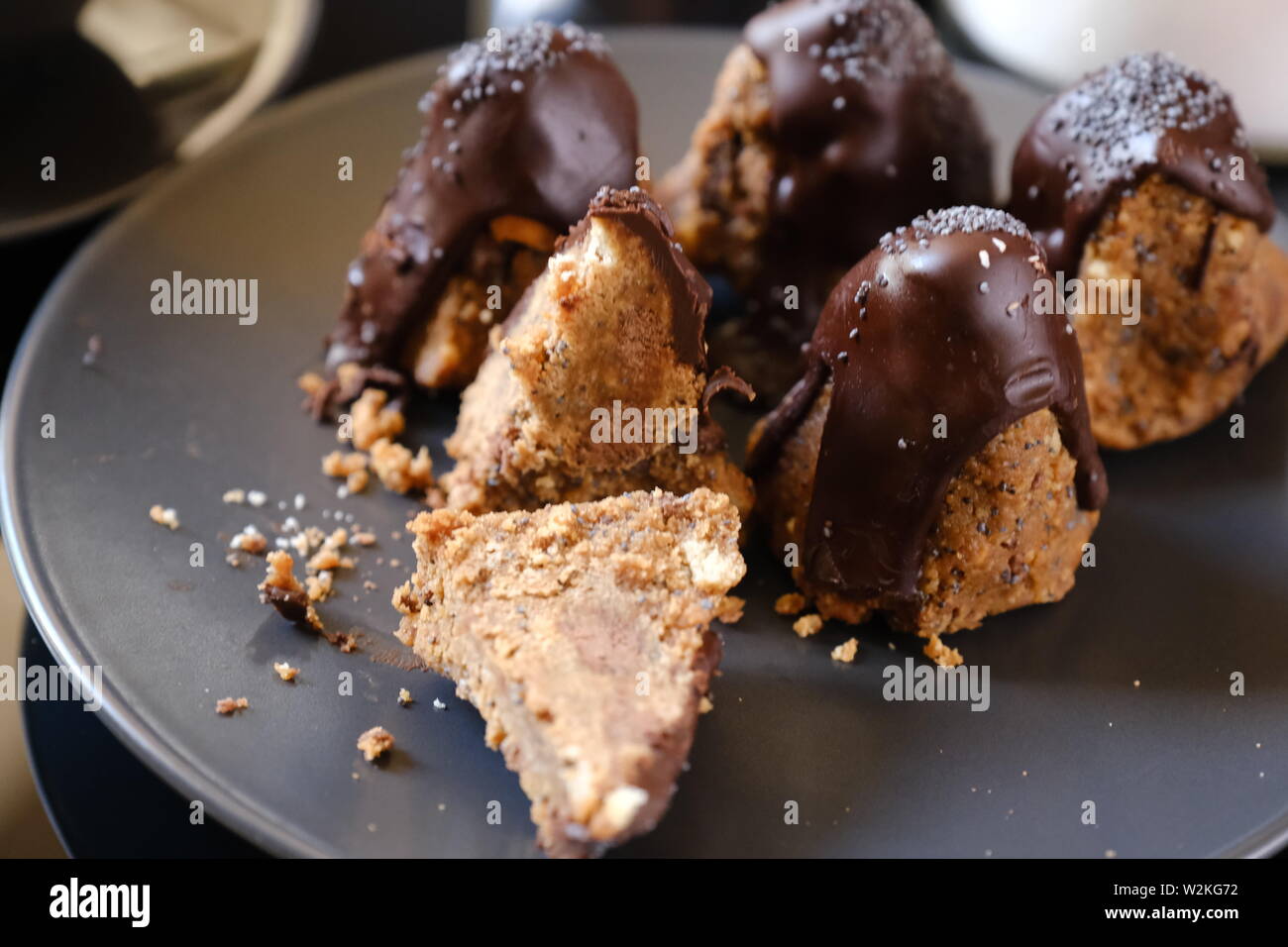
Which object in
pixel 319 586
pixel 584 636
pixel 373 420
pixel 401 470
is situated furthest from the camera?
pixel 373 420

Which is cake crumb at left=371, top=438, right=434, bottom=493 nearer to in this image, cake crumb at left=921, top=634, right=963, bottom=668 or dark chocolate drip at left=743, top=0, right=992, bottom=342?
dark chocolate drip at left=743, top=0, right=992, bottom=342

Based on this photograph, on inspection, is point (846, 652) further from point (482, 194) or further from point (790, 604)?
point (482, 194)

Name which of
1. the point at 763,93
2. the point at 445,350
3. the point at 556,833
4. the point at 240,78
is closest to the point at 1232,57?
the point at 763,93

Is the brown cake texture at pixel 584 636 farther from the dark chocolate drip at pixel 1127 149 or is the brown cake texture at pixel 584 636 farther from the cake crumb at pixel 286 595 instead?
the dark chocolate drip at pixel 1127 149

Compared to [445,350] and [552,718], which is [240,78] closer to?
[445,350]

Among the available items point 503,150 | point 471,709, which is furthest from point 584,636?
point 503,150

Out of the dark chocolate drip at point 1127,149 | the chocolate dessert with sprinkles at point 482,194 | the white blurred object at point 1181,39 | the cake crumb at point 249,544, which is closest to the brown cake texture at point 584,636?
the cake crumb at point 249,544

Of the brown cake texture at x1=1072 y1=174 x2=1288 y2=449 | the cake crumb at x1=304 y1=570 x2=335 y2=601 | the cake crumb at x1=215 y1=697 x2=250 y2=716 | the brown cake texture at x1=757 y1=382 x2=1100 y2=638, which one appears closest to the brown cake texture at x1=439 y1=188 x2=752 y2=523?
the brown cake texture at x1=757 y1=382 x2=1100 y2=638
